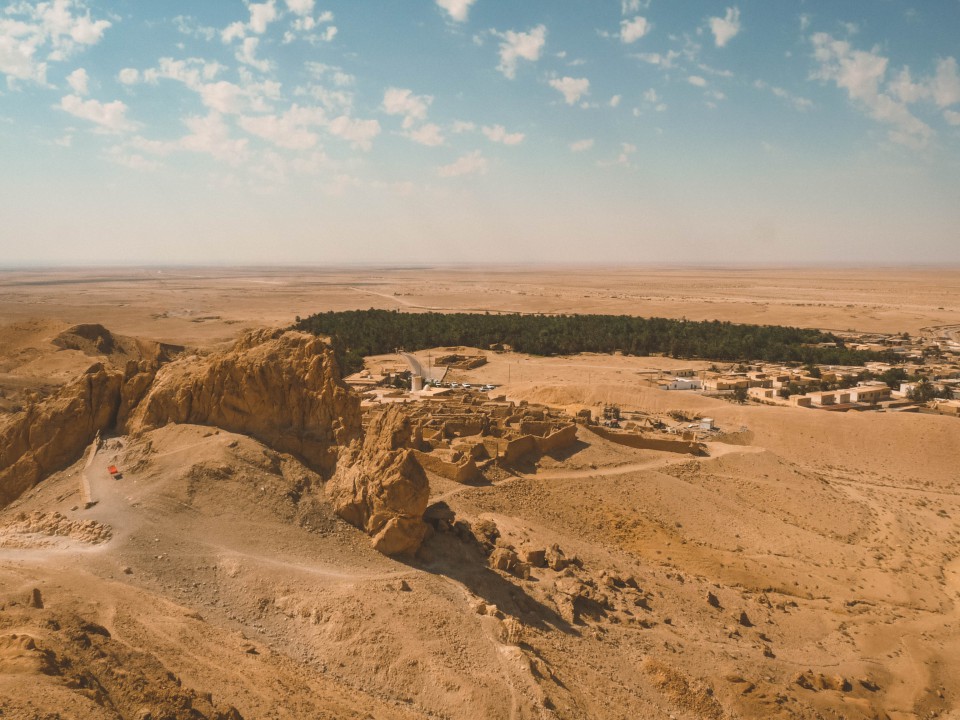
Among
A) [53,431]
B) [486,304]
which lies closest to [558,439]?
[53,431]

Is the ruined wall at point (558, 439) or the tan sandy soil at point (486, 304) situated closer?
the ruined wall at point (558, 439)

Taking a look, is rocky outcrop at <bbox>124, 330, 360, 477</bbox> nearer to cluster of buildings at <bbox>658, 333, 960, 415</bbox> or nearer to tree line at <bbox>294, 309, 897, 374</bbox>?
cluster of buildings at <bbox>658, 333, 960, 415</bbox>

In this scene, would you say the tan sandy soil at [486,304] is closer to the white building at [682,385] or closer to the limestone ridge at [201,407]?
the white building at [682,385]

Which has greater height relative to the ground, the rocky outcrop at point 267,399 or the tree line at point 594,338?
the rocky outcrop at point 267,399

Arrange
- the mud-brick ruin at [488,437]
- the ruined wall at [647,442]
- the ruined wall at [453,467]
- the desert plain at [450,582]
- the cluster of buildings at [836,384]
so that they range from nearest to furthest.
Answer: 1. the desert plain at [450,582]
2. the ruined wall at [453,467]
3. the mud-brick ruin at [488,437]
4. the ruined wall at [647,442]
5. the cluster of buildings at [836,384]

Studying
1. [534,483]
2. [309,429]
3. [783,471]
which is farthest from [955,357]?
[309,429]

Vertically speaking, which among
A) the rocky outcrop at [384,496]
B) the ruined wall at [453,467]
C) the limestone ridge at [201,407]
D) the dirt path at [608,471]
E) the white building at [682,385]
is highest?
the limestone ridge at [201,407]

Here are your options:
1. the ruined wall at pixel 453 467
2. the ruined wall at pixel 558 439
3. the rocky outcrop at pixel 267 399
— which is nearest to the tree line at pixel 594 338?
the ruined wall at pixel 558 439
